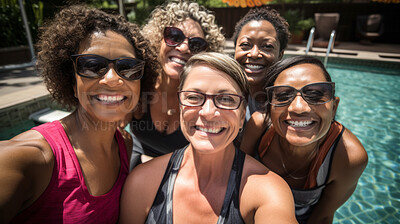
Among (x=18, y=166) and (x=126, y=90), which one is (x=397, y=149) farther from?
(x=18, y=166)

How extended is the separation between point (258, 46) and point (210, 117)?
1667mm

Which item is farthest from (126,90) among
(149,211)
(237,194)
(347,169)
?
(347,169)

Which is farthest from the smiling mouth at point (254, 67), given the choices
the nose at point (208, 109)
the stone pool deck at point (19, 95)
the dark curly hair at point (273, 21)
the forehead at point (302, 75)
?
the stone pool deck at point (19, 95)

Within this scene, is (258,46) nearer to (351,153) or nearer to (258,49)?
(258,49)

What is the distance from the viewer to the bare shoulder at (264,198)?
1.43 m

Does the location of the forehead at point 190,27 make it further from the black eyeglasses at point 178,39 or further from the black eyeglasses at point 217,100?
the black eyeglasses at point 217,100

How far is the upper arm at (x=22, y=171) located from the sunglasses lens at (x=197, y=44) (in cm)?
191

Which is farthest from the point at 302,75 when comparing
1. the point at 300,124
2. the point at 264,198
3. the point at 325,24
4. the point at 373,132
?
the point at 325,24

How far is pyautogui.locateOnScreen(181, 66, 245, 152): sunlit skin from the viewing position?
5.28 ft

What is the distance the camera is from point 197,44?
2828 millimetres

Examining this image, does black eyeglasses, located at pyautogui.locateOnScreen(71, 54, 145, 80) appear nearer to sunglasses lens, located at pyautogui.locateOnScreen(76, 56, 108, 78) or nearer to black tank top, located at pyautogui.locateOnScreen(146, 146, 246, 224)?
sunglasses lens, located at pyautogui.locateOnScreen(76, 56, 108, 78)

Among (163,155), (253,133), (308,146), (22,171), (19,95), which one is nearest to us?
(22,171)

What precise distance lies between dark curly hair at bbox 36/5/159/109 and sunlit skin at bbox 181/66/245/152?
738mm

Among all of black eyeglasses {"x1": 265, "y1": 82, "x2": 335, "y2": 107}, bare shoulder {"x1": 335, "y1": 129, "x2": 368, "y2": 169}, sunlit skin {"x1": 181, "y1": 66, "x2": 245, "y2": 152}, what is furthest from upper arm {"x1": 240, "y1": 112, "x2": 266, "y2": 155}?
sunlit skin {"x1": 181, "y1": 66, "x2": 245, "y2": 152}
